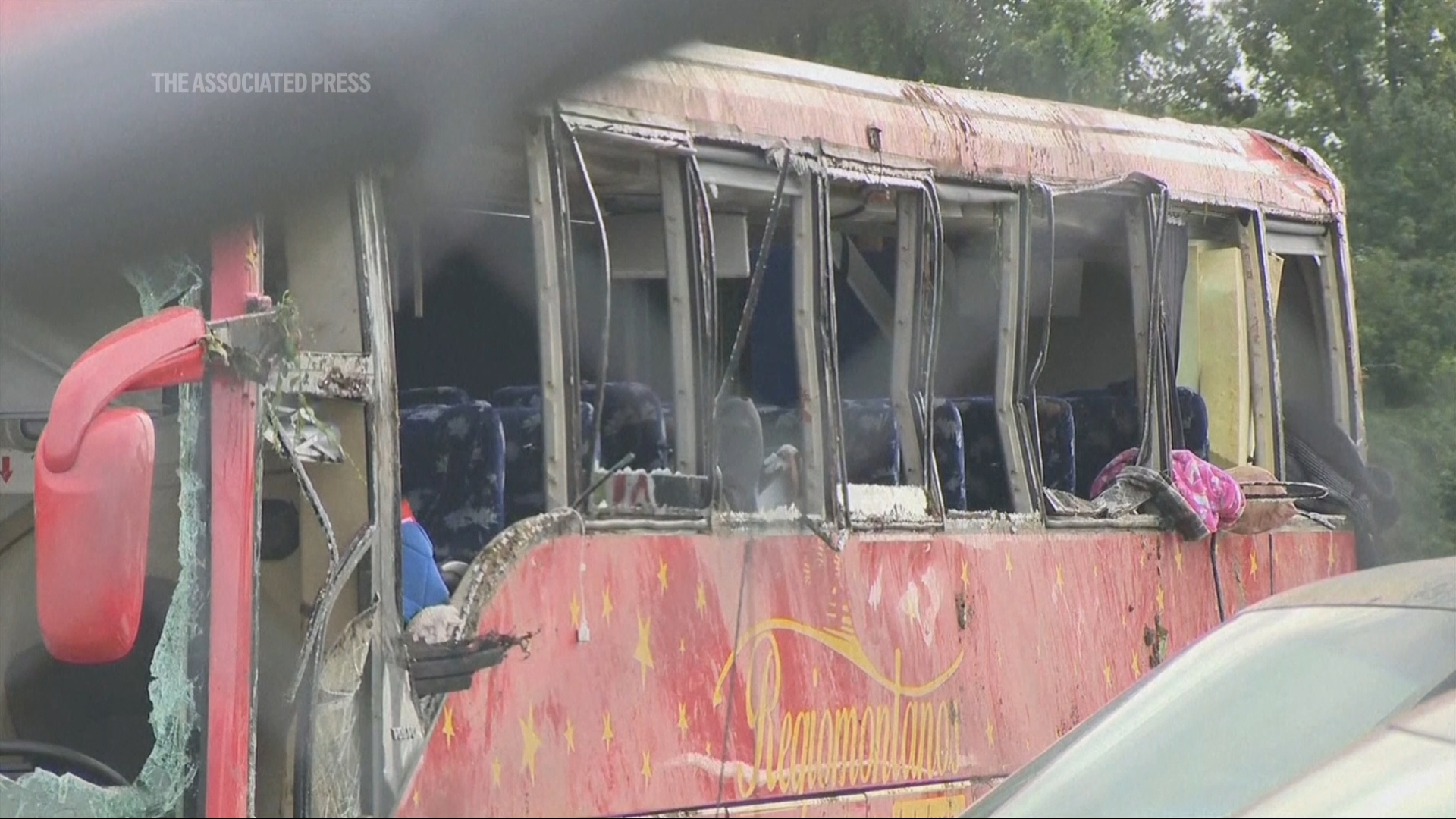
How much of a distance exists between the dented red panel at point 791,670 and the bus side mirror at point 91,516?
1.05 metres

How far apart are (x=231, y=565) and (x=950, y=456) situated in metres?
2.70

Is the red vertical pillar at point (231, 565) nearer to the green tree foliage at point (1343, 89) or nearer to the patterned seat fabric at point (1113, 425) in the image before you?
the patterned seat fabric at point (1113, 425)

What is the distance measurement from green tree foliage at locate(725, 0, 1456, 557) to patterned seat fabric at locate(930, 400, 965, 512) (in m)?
7.85

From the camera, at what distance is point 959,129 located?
6145mm

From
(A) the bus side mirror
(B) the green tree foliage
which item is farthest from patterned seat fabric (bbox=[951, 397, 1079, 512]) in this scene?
(B) the green tree foliage

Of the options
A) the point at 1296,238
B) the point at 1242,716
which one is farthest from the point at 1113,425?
the point at 1242,716

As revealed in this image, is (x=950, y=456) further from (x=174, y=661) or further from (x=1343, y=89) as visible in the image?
(x=1343, y=89)

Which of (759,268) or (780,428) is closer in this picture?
(759,268)

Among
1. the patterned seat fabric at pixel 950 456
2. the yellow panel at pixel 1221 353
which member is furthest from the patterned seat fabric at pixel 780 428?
the yellow panel at pixel 1221 353

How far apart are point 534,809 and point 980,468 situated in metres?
2.30

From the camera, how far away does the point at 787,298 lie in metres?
5.61

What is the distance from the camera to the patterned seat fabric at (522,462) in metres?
5.05

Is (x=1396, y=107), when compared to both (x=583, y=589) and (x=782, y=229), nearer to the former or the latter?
(x=782, y=229)

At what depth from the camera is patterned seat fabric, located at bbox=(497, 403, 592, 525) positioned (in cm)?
505
